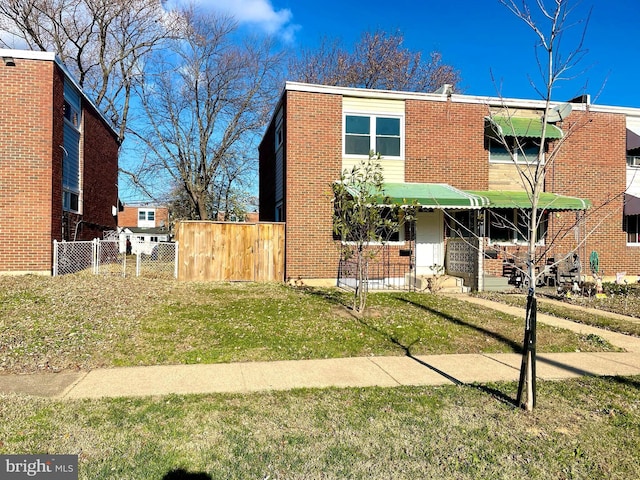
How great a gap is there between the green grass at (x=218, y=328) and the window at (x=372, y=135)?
5.32 metres

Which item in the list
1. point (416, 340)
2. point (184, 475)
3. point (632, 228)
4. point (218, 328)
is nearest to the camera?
point (184, 475)

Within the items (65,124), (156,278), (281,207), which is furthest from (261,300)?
(65,124)

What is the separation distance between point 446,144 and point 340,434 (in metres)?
12.0

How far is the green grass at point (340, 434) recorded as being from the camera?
128 inches

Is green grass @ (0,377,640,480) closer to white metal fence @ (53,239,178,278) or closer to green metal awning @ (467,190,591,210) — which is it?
green metal awning @ (467,190,591,210)

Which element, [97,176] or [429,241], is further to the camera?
[97,176]

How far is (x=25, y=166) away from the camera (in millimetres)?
12086

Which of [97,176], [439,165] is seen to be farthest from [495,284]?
[97,176]

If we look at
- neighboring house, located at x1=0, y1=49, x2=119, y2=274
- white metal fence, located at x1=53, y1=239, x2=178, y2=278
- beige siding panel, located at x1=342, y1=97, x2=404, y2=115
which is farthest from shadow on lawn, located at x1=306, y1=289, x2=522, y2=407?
neighboring house, located at x1=0, y1=49, x2=119, y2=274

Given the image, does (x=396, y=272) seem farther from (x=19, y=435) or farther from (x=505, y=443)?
(x=19, y=435)

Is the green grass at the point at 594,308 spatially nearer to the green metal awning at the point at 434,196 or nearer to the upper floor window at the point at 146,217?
the green metal awning at the point at 434,196

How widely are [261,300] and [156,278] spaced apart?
4.69 meters

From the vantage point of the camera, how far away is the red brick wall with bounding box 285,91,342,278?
13.4 m

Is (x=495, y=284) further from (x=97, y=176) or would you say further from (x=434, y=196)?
(x=97, y=176)
